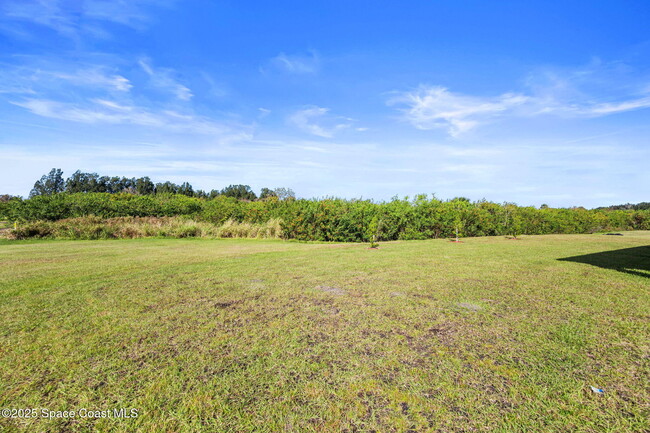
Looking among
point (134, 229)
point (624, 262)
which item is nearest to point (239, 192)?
point (134, 229)

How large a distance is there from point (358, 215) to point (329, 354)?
11.4 m

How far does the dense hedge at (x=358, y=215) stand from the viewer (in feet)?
46.5

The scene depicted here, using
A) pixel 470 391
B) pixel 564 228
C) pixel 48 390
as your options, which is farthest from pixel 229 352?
pixel 564 228

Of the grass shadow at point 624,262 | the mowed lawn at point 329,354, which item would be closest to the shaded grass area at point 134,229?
the mowed lawn at point 329,354

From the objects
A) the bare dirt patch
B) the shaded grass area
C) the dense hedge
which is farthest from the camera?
the shaded grass area

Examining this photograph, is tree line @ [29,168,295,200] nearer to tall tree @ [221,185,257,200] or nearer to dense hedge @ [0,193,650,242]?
tall tree @ [221,185,257,200]

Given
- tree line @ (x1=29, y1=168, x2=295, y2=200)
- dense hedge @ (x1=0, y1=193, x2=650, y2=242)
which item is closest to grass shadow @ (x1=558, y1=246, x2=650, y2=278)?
dense hedge @ (x1=0, y1=193, x2=650, y2=242)

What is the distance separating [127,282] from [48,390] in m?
3.56

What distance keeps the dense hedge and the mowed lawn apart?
8.71 meters

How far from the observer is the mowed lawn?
6.42 ft

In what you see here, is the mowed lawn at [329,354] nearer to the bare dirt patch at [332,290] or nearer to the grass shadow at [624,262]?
the bare dirt patch at [332,290]

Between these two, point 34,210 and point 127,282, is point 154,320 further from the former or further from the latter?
point 34,210

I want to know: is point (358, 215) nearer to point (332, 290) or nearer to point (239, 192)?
point (332, 290)

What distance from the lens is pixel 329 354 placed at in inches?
108
